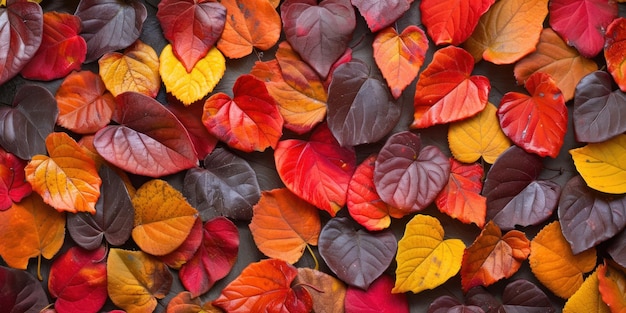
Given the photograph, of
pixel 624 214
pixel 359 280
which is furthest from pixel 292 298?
pixel 624 214

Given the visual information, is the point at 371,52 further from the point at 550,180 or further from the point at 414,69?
the point at 550,180

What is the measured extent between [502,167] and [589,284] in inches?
7.4

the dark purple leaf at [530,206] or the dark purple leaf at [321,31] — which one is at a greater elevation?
the dark purple leaf at [321,31]

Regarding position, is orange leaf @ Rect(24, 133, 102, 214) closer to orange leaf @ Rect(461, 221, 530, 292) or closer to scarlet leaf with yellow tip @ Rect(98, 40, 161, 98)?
scarlet leaf with yellow tip @ Rect(98, 40, 161, 98)

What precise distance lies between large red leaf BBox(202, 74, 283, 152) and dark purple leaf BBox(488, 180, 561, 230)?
304 millimetres

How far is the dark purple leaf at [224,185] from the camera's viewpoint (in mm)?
753

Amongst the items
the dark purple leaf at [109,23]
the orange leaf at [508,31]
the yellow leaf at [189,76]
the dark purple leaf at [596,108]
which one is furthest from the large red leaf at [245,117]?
the dark purple leaf at [596,108]

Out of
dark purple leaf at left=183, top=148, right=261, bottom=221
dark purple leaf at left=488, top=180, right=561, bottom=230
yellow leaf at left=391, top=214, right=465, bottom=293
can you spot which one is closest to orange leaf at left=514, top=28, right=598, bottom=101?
dark purple leaf at left=488, top=180, right=561, bottom=230

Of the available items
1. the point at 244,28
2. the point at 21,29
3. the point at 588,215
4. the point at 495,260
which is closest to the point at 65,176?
the point at 21,29

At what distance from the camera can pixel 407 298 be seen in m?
0.78

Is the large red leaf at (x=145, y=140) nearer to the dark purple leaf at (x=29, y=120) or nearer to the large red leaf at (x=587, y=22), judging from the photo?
the dark purple leaf at (x=29, y=120)

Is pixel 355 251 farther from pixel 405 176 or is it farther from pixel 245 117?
pixel 245 117

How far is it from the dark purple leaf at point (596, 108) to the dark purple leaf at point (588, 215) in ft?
0.22

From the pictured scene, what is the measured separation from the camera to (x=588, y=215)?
0.75 metres
